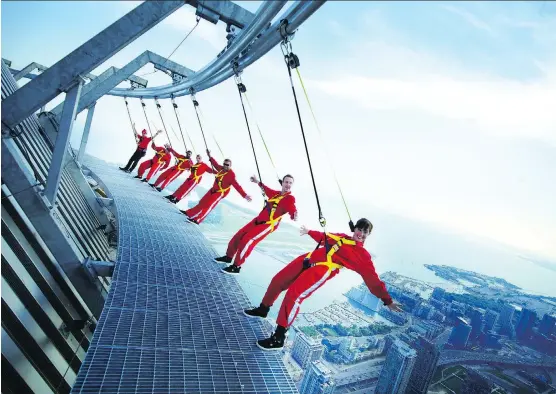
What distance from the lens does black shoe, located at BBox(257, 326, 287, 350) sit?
3.09 metres

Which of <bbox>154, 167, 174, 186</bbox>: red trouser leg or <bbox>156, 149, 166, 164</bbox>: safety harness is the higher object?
<bbox>156, 149, 166, 164</bbox>: safety harness

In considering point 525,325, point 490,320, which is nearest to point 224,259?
point 490,320

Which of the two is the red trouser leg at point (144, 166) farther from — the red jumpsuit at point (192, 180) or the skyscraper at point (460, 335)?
the skyscraper at point (460, 335)

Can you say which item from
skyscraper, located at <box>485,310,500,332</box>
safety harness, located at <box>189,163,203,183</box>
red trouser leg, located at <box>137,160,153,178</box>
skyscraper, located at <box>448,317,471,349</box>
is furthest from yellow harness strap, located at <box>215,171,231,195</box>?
skyscraper, located at <box>485,310,500,332</box>

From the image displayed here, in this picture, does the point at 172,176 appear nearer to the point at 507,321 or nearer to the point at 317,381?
the point at 317,381

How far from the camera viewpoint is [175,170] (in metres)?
10.5

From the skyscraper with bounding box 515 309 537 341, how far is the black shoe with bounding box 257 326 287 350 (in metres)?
31.8

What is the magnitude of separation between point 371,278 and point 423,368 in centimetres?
1712

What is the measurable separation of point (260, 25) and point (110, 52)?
1903 millimetres

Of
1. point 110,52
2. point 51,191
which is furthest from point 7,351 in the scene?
point 110,52

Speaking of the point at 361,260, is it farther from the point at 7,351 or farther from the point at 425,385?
the point at 425,385

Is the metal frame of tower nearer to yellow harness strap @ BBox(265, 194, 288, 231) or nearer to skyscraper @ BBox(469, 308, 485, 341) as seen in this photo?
yellow harness strap @ BBox(265, 194, 288, 231)

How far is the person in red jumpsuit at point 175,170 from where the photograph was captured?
1008cm

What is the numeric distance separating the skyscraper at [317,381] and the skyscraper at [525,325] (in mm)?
20957
